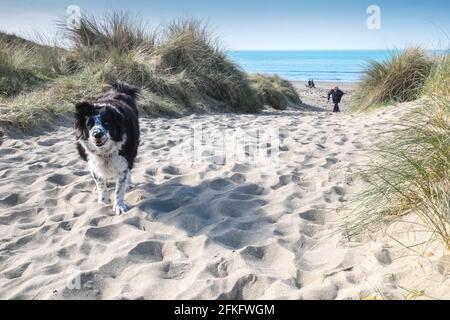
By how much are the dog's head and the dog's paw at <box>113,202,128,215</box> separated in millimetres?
501

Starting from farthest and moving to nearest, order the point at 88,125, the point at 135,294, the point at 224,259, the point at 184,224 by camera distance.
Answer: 1. the point at 88,125
2. the point at 184,224
3. the point at 224,259
4. the point at 135,294

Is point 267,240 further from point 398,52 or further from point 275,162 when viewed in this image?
point 398,52

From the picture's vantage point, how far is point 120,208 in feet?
12.0

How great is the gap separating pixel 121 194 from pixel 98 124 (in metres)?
0.64

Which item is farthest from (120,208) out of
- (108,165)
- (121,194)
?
(108,165)

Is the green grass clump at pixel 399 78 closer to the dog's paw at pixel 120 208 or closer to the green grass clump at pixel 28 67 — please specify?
the dog's paw at pixel 120 208

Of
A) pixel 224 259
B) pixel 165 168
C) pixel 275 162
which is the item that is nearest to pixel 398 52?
pixel 275 162

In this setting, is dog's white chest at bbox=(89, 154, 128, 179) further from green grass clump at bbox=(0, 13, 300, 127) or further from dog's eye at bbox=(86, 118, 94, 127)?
green grass clump at bbox=(0, 13, 300, 127)

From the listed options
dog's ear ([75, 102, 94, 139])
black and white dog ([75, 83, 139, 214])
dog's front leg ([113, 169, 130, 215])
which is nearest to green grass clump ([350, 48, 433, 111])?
black and white dog ([75, 83, 139, 214])

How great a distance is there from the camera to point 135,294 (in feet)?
7.87

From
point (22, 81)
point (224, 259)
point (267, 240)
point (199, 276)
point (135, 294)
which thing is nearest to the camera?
point (135, 294)

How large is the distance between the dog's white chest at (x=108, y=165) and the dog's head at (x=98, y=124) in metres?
0.15

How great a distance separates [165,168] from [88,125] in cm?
133

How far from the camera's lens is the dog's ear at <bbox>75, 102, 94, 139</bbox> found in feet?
11.8
